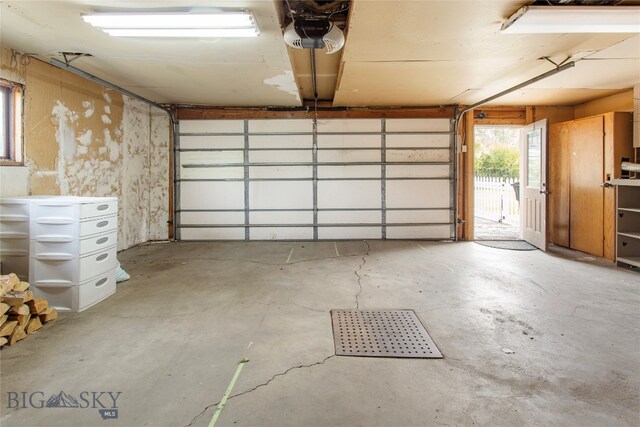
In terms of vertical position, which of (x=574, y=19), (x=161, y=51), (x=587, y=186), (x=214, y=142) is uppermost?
(x=161, y=51)

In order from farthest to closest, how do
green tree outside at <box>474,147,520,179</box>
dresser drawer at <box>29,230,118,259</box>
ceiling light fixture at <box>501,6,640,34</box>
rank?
1. green tree outside at <box>474,147,520,179</box>
2. dresser drawer at <box>29,230,118,259</box>
3. ceiling light fixture at <box>501,6,640,34</box>

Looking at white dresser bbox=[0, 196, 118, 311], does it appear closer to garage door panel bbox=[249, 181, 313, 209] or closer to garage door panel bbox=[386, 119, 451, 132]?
garage door panel bbox=[249, 181, 313, 209]

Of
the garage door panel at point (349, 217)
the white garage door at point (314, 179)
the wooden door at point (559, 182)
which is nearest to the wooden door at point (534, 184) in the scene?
the wooden door at point (559, 182)

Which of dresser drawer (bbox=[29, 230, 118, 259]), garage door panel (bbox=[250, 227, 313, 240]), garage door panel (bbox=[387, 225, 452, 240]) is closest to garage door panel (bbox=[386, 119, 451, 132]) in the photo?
garage door panel (bbox=[387, 225, 452, 240])

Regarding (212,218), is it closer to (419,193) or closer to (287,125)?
(287,125)

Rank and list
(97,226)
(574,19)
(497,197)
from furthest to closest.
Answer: (497,197)
(97,226)
(574,19)

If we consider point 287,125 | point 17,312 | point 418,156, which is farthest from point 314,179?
point 17,312

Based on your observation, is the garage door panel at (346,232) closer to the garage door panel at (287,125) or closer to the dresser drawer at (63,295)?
the garage door panel at (287,125)

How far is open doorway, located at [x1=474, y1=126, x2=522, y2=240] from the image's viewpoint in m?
7.62

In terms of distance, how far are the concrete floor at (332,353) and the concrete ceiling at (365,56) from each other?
8.63ft

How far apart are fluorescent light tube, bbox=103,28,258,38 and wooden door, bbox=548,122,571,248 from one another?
18.3 feet

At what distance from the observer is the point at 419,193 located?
677 centimetres

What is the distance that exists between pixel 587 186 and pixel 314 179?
469 cm

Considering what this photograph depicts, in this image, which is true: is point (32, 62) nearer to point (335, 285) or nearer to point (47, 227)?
point (47, 227)
